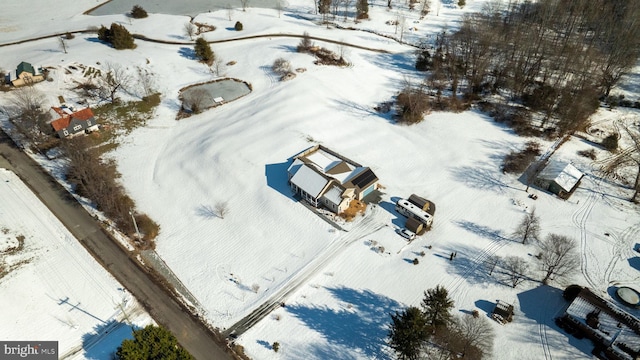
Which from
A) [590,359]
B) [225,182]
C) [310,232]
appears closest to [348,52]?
[225,182]

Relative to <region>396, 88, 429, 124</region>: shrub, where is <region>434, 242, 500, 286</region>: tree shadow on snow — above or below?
below

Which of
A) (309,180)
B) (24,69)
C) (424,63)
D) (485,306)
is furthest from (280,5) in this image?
(485,306)

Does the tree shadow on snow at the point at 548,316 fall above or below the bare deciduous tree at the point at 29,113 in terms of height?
below

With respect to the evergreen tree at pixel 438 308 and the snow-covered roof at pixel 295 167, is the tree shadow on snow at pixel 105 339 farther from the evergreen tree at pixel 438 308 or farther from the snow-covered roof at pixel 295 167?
the evergreen tree at pixel 438 308

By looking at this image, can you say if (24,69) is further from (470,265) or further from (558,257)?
(558,257)

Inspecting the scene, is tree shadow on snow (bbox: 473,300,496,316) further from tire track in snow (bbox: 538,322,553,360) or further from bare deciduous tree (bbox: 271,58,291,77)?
bare deciduous tree (bbox: 271,58,291,77)

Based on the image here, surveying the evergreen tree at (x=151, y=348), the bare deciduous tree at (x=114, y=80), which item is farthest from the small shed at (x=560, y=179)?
the bare deciduous tree at (x=114, y=80)

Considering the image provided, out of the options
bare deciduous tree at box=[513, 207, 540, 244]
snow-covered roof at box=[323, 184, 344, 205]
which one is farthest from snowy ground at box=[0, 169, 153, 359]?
bare deciduous tree at box=[513, 207, 540, 244]
